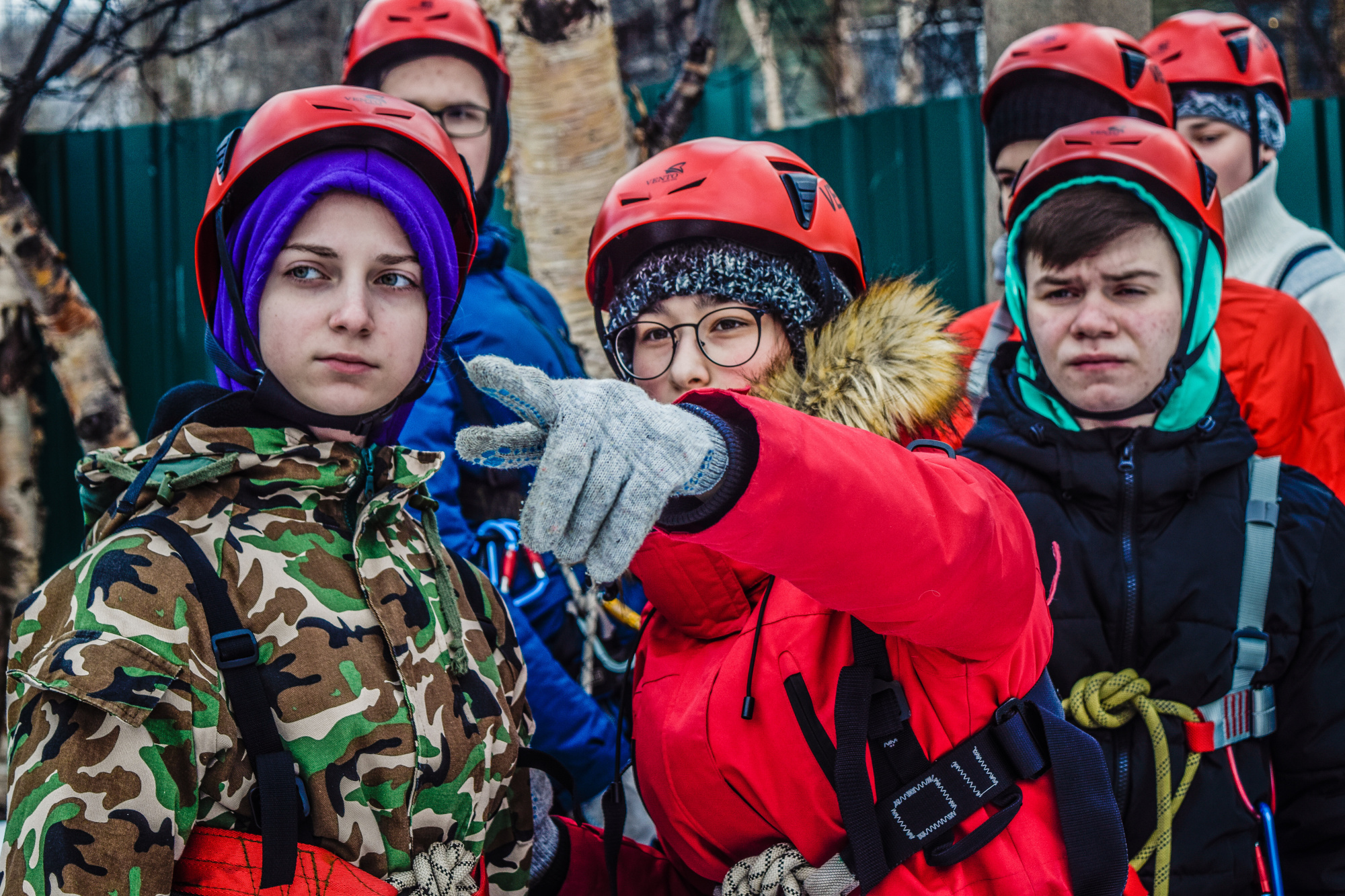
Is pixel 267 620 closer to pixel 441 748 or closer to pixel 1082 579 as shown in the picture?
pixel 441 748

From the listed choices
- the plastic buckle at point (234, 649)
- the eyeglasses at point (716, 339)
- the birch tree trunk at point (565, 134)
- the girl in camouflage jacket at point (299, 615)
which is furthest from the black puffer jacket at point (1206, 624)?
the birch tree trunk at point (565, 134)

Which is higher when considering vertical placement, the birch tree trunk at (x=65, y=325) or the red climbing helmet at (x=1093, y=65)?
the red climbing helmet at (x=1093, y=65)

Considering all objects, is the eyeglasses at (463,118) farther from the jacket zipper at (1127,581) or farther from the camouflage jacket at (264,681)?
the jacket zipper at (1127,581)

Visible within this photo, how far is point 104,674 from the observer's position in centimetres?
127

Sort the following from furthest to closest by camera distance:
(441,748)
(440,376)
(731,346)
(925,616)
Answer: (440,376) → (731,346) → (441,748) → (925,616)

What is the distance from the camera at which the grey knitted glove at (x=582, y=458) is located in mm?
1075

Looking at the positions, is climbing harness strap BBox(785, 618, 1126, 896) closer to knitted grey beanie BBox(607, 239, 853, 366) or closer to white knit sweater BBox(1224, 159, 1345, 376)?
knitted grey beanie BBox(607, 239, 853, 366)

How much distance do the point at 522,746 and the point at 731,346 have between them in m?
0.88

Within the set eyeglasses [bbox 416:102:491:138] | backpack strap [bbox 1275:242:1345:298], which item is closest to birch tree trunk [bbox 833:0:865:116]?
backpack strap [bbox 1275:242:1345:298]

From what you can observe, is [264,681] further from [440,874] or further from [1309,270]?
[1309,270]

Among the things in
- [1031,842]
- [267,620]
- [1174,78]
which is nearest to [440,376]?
[267,620]

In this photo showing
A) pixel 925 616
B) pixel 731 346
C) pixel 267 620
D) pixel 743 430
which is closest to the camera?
pixel 743 430

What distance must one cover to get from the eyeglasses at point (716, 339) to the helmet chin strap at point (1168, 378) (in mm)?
742

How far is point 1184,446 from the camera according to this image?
7.20 ft
